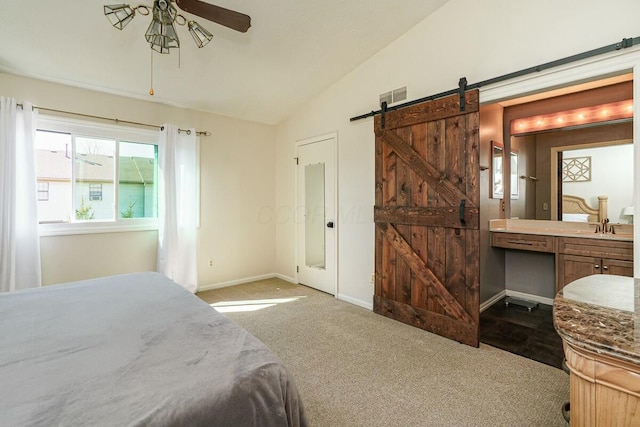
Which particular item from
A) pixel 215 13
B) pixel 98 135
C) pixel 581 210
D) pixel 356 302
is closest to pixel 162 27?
pixel 215 13

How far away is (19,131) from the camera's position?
2.89 metres

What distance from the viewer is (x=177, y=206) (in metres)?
3.80

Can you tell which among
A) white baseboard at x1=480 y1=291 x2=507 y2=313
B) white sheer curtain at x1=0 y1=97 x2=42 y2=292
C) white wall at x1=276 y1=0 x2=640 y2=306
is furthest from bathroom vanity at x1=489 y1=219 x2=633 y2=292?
white sheer curtain at x1=0 y1=97 x2=42 y2=292

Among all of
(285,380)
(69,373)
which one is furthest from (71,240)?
(285,380)

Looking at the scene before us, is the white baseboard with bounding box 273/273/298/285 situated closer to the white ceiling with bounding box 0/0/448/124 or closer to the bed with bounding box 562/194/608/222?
the white ceiling with bounding box 0/0/448/124

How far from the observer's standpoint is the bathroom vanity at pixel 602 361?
716mm

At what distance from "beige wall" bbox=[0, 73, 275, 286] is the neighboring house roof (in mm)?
500

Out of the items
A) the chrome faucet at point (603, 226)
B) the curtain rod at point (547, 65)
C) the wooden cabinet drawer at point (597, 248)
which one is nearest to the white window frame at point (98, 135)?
the curtain rod at point (547, 65)

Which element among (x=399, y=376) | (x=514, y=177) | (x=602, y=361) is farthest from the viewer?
(x=514, y=177)

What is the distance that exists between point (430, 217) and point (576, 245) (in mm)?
1562

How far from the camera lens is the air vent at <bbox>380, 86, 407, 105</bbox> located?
3191 millimetres

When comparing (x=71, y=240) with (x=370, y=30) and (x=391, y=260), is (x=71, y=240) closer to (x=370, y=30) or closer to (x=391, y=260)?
(x=391, y=260)

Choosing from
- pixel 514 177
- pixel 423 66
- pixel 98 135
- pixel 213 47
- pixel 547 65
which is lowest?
pixel 514 177

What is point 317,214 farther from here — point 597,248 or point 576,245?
point 597,248
